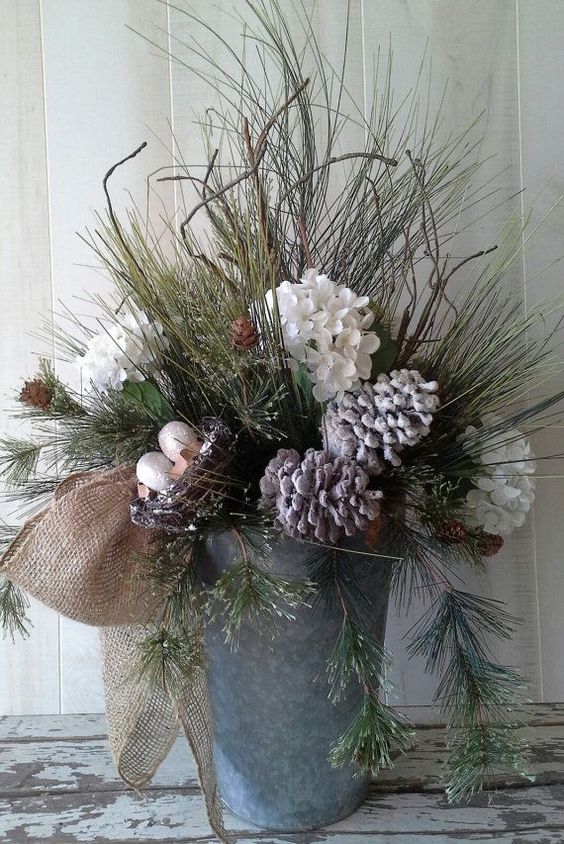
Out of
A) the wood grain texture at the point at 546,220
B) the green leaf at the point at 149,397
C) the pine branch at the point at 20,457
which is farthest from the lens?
the wood grain texture at the point at 546,220

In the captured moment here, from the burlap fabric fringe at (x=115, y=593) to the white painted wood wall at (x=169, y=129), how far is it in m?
0.31

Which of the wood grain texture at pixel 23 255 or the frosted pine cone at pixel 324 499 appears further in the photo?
the wood grain texture at pixel 23 255

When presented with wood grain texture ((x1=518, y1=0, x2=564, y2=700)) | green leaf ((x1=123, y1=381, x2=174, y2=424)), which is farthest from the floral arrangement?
wood grain texture ((x1=518, y1=0, x2=564, y2=700))

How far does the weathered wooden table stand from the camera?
1.96 ft

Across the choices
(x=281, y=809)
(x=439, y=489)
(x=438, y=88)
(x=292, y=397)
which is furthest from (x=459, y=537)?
(x=438, y=88)

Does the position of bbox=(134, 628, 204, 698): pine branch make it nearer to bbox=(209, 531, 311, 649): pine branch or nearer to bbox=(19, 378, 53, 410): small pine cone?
bbox=(209, 531, 311, 649): pine branch

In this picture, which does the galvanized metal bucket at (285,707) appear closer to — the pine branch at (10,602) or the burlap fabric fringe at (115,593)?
the burlap fabric fringe at (115,593)

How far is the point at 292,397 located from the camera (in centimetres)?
56

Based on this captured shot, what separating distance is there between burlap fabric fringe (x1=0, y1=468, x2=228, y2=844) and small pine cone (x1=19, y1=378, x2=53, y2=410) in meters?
0.07

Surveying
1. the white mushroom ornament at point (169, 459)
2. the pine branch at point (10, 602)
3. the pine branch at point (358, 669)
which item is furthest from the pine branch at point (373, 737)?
the pine branch at point (10, 602)

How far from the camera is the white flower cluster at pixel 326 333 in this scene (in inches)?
19.9

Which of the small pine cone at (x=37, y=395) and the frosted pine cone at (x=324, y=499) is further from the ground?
the small pine cone at (x=37, y=395)

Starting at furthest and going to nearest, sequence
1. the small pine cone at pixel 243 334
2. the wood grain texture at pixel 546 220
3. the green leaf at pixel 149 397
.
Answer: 1. the wood grain texture at pixel 546 220
2. the green leaf at pixel 149 397
3. the small pine cone at pixel 243 334

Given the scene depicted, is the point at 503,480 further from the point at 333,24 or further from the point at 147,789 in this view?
the point at 333,24
